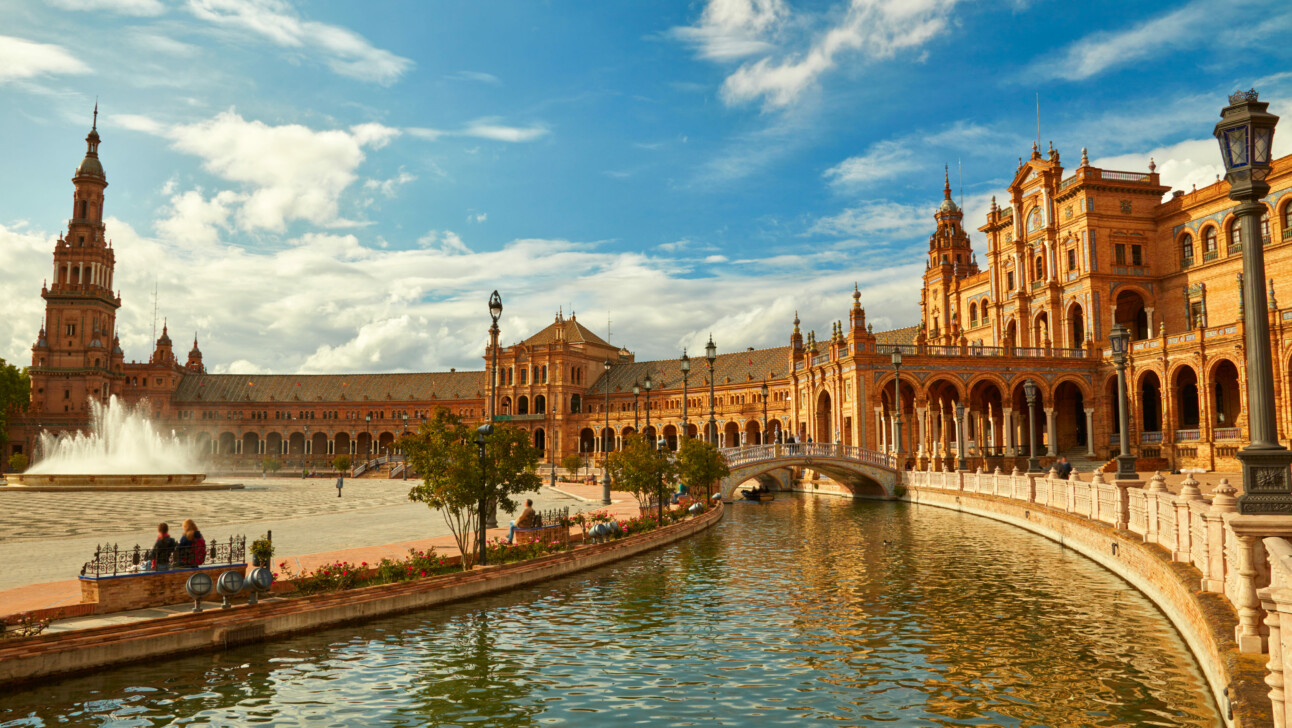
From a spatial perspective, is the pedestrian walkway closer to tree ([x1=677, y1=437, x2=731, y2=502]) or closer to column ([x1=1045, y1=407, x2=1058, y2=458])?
tree ([x1=677, y1=437, x2=731, y2=502])

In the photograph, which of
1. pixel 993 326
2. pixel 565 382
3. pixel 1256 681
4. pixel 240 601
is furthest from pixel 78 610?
pixel 565 382

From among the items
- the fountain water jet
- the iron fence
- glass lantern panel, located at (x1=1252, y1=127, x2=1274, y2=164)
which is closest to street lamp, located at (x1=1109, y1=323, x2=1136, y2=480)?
glass lantern panel, located at (x1=1252, y1=127, x2=1274, y2=164)

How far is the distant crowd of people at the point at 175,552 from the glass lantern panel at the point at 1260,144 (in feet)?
55.0

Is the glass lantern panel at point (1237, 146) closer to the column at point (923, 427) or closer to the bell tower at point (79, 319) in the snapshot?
the column at point (923, 427)

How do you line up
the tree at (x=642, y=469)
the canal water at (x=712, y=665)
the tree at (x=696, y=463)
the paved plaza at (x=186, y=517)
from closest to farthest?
the canal water at (x=712, y=665) < the paved plaza at (x=186, y=517) < the tree at (x=642, y=469) < the tree at (x=696, y=463)

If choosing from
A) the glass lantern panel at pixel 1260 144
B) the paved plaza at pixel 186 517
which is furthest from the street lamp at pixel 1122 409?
the paved plaza at pixel 186 517

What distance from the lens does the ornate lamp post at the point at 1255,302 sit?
32.1 feet

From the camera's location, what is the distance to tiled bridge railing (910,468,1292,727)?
690 centimetres

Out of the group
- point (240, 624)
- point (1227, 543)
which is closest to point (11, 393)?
point (240, 624)

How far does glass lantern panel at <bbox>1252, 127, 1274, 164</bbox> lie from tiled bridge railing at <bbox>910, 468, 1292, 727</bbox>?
4288mm

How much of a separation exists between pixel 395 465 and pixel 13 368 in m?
50.4

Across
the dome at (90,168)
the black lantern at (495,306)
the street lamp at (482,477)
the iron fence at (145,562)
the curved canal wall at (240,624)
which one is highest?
the dome at (90,168)

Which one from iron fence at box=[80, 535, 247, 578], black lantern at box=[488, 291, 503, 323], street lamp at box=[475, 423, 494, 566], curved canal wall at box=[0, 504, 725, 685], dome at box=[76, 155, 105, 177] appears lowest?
curved canal wall at box=[0, 504, 725, 685]

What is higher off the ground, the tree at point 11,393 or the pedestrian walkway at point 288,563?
the tree at point 11,393
